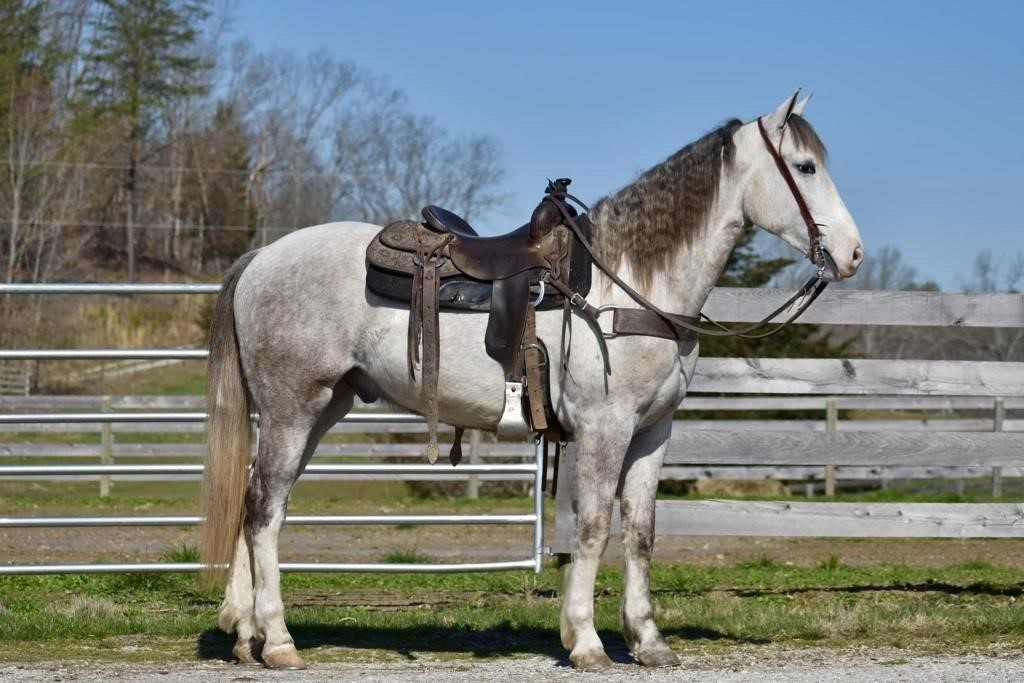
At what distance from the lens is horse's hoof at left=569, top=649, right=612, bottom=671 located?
516cm

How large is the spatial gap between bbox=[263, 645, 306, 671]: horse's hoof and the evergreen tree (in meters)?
44.7

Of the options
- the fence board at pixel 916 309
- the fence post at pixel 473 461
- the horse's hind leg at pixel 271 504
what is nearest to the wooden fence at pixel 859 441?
the fence board at pixel 916 309

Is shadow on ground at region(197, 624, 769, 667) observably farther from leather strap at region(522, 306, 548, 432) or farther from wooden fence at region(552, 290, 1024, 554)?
wooden fence at region(552, 290, 1024, 554)

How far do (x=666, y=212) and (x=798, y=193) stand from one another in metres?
0.59

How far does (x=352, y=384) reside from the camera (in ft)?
19.1

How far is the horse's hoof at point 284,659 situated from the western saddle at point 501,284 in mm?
1063

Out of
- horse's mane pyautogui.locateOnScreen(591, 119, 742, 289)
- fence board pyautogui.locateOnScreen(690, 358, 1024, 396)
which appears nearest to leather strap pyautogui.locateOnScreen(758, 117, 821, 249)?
horse's mane pyautogui.locateOnScreen(591, 119, 742, 289)

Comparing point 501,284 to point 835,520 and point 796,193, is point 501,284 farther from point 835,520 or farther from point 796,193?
point 835,520

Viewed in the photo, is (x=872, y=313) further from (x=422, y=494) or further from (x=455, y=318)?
(x=422, y=494)

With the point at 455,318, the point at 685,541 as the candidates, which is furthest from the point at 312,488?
the point at 455,318

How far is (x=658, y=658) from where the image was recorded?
17.4 ft

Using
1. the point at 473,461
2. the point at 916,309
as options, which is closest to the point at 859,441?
the point at 916,309

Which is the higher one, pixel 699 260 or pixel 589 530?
pixel 699 260

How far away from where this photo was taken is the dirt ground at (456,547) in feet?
31.0
